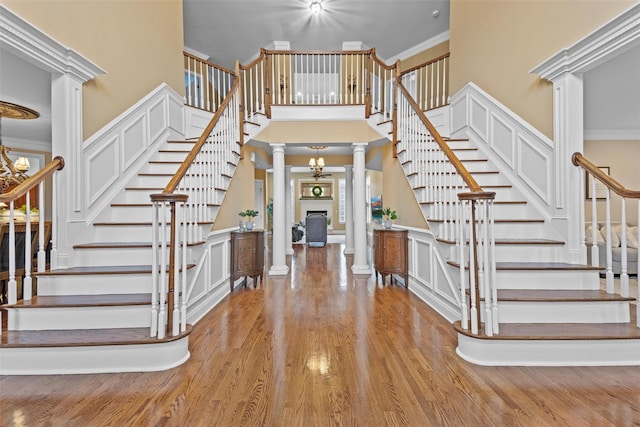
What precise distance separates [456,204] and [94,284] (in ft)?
11.0

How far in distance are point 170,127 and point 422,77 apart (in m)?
4.73

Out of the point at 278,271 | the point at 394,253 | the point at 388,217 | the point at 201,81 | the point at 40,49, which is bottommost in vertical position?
the point at 278,271

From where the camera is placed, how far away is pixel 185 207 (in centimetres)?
249

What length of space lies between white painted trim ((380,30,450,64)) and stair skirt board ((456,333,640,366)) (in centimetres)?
609

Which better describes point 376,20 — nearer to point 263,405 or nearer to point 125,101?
Result: point 125,101

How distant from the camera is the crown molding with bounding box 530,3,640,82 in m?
2.23

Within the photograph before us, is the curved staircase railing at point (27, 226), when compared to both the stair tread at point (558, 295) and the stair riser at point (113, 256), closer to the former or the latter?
the stair riser at point (113, 256)

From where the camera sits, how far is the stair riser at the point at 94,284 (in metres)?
2.49

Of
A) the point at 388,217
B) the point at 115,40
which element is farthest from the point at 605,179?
the point at 115,40

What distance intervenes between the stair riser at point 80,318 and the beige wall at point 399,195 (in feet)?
9.82

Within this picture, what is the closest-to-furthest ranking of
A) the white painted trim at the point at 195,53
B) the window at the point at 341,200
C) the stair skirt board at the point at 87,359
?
the stair skirt board at the point at 87,359 → the white painted trim at the point at 195,53 → the window at the point at 341,200

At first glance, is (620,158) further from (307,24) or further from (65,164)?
(65,164)

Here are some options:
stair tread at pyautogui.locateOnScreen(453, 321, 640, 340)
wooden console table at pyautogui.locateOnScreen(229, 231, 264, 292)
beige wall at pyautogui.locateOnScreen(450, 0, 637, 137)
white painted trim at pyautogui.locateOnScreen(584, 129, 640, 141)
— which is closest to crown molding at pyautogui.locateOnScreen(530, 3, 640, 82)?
beige wall at pyautogui.locateOnScreen(450, 0, 637, 137)

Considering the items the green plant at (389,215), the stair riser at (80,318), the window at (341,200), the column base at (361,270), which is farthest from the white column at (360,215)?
the window at (341,200)
